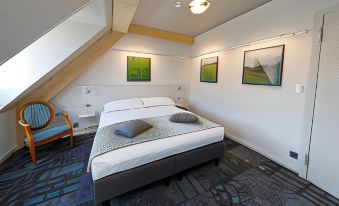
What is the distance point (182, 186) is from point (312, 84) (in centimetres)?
213

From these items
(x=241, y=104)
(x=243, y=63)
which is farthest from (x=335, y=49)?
(x=241, y=104)

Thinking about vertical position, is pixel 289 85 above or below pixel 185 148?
above

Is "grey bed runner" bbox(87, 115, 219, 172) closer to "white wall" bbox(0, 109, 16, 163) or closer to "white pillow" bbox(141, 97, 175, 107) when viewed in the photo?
"white pillow" bbox(141, 97, 175, 107)

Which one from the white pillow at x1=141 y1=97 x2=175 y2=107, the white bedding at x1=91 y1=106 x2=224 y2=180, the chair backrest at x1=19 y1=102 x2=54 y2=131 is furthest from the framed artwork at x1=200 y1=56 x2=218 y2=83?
the chair backrest at x1=19 y1=102 x2=54 y2=131

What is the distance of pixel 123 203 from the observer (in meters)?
1.58

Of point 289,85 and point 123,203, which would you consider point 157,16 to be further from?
point 123,203

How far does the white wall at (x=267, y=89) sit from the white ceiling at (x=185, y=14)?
0.68ft

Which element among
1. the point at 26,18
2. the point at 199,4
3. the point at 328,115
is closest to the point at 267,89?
the point at 328,115

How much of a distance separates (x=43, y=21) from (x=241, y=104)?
316 cm

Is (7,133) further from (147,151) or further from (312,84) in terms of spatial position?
(312,84)

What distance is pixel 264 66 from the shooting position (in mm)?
2465

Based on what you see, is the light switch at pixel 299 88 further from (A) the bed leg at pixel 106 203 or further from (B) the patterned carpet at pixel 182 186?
(A) the bed leg at pixel 106 203

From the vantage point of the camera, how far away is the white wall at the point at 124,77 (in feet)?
10.8

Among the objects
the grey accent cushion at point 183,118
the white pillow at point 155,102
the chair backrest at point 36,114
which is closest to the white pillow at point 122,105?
the white pillow at point 155,102
